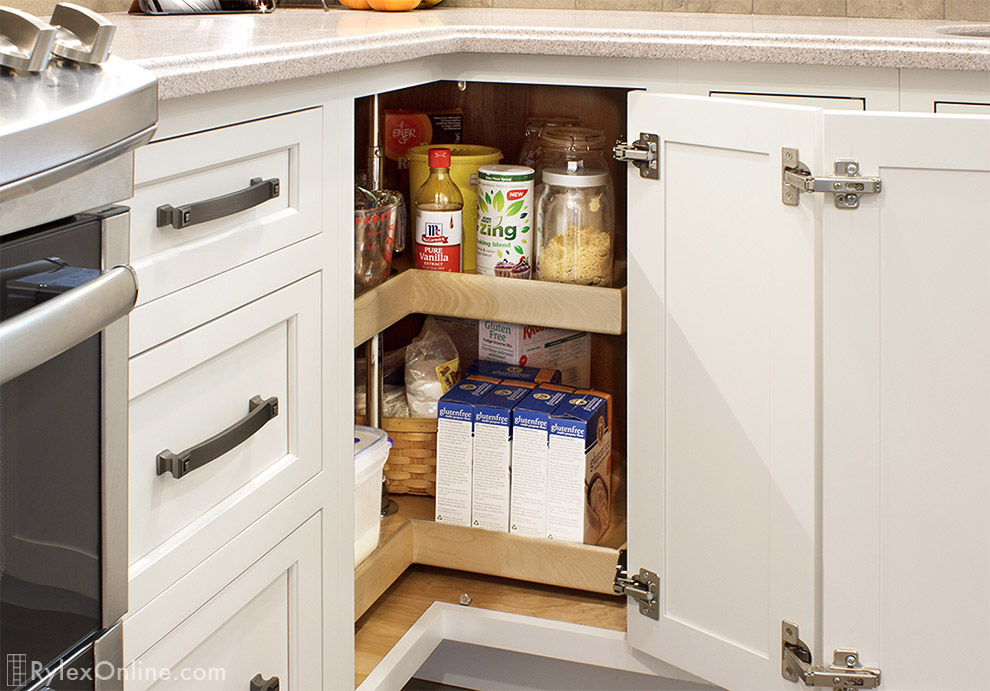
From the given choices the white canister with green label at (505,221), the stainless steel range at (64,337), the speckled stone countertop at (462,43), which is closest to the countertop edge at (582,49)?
the speckled stone countertop at (462,43)

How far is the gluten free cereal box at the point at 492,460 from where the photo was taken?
162 centimetres

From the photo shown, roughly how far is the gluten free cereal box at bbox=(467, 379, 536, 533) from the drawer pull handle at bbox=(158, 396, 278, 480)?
568 mm

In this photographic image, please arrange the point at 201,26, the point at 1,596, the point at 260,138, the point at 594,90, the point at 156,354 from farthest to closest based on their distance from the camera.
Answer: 1. the point at 594,90
2. the point at 201,26
3. the point at 260,138
4. the point at 156,354
5. the point at 1,596

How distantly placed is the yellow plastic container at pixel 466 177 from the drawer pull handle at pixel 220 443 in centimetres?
68

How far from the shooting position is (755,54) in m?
1.33

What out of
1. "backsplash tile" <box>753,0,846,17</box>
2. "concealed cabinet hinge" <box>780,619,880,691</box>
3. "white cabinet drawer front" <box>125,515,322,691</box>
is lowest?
"concealed cabinet hinge" <box>780,619,880,691</box>

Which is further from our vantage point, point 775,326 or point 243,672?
point 775,326

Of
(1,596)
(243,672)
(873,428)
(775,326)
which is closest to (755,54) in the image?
(775,326)

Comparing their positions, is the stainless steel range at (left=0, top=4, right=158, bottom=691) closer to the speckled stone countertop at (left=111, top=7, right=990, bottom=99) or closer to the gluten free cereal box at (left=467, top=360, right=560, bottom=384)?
the speckled stone countertop at (left=111, top=7, right=990, bottom=99)

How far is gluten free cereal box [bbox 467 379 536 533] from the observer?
63.8 inches

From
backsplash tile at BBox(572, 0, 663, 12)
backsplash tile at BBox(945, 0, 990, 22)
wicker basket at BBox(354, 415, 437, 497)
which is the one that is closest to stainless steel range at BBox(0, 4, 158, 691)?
wicker basket at BBox(354, 415, 437, 497)

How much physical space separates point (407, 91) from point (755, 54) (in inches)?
33.1

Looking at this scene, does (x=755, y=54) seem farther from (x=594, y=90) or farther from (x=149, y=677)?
(x=149, y=677)

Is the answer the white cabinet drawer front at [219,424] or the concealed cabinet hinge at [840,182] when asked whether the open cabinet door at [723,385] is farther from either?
the white cabinet drawer front at [219,424]
